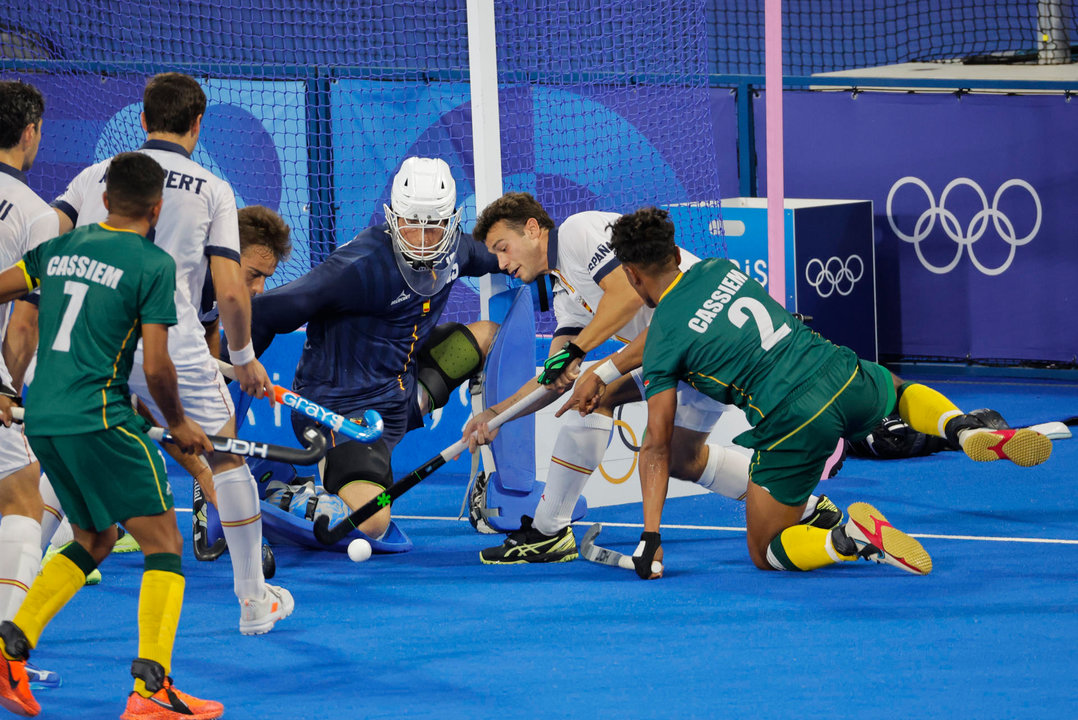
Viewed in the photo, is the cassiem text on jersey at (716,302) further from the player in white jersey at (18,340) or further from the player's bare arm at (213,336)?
the player in white jersey at (18,340)

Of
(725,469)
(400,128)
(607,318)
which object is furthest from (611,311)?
(400,128)

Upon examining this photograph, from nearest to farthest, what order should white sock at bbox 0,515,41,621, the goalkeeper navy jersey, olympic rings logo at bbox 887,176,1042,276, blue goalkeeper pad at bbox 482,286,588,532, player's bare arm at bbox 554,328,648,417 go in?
white sock at bbox 0,515,41,621 → player's bare arm at bbox 554,328,648,417 → the goalkeeper navy jersey → blue goalkeeper pad at bbox 482,286,588,532 → olympic rings logo at bbox 887,176,1042,276

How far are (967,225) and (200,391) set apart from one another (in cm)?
604

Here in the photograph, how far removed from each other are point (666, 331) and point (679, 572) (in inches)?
34.8

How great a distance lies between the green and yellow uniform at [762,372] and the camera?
4.43m

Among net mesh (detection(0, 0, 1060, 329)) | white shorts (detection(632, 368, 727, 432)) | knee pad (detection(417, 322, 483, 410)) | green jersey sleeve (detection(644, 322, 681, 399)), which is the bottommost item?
white shorts (detection(632, 368, 727, 432))

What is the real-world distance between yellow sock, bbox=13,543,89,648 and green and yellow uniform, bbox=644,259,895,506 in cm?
186

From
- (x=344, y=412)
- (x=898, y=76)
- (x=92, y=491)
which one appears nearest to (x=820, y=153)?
(x=898, y=76)

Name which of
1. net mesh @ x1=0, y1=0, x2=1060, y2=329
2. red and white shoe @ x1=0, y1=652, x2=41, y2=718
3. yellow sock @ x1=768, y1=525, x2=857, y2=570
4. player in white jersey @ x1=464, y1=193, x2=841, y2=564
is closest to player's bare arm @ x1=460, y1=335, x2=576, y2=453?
player in white jersey @ x1=464, y1=193, x2=841, y2=564

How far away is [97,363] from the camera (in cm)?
331

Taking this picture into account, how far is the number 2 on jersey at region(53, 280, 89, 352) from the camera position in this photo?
10.7ft

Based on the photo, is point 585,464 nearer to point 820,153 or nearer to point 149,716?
point 149,716

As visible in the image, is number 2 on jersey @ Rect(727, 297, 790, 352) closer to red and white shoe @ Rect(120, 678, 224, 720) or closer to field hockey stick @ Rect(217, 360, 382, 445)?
field hockey stick @ Rect(217, 360, 382, 445)

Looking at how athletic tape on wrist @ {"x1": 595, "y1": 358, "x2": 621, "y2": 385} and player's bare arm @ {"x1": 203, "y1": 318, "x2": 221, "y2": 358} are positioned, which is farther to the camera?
player's bare arm @ {"x1": 203, "y1": 318, "x2": 221, "y2": 358}
